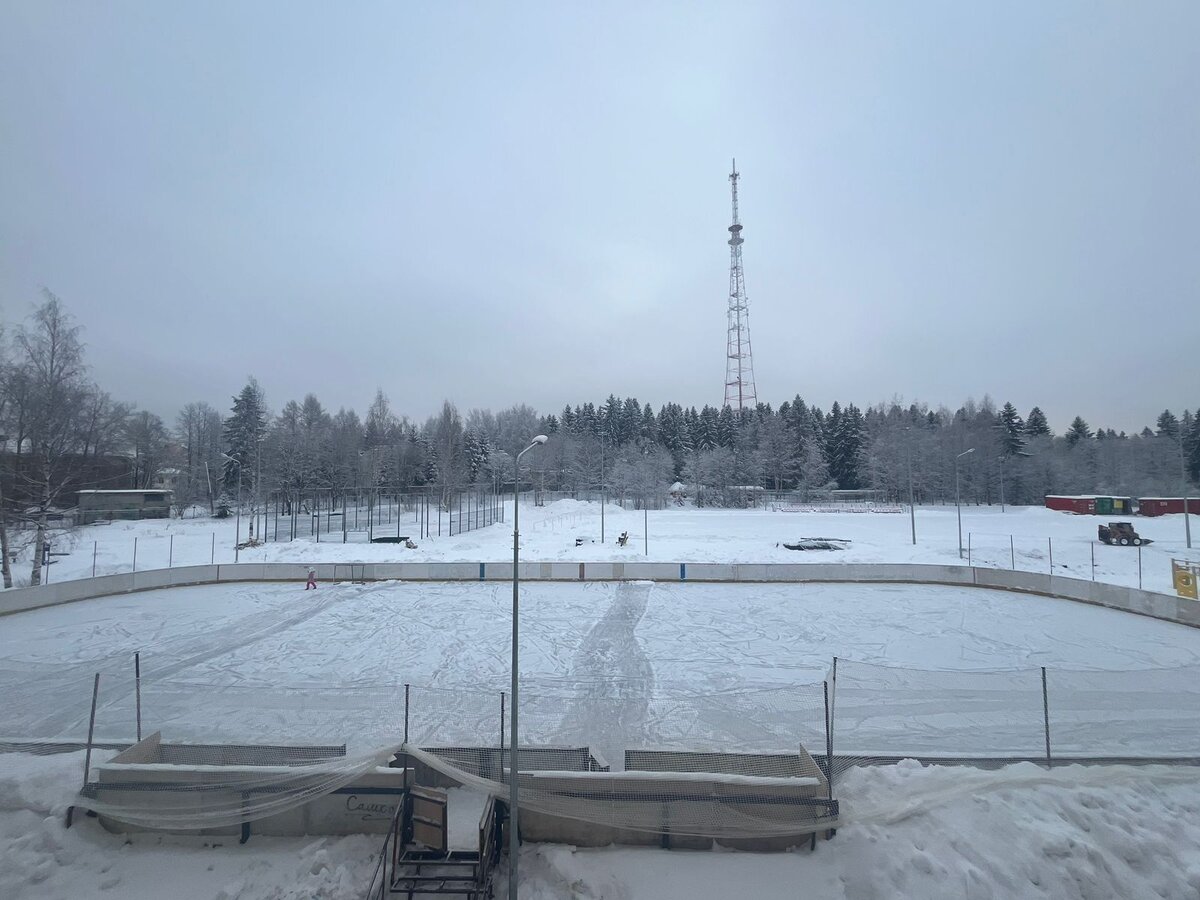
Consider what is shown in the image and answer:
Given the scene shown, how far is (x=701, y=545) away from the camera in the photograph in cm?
3681

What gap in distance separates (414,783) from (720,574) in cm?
2159

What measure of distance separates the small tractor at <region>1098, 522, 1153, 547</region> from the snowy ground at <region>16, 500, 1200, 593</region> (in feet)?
3.30

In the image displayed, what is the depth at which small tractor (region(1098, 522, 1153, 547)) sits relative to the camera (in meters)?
33.0

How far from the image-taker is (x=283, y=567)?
27.7m

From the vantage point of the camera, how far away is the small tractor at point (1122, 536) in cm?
3303

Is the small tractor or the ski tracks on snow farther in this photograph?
the small tractor

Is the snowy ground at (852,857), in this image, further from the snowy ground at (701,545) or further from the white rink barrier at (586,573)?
the snowy ground at (701,545)

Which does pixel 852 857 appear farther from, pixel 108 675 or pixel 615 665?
pixel 108 675

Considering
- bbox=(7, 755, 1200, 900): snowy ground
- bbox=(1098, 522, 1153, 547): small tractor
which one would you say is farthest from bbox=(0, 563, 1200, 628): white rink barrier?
bbox=(7, 755, 1200, 900): snowy ground

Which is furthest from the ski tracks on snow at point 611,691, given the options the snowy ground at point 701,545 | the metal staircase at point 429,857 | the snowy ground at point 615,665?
the snowy ground at point 701,545

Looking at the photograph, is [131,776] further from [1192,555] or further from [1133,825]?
[1192,555]

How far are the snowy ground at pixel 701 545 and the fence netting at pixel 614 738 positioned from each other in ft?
62.5

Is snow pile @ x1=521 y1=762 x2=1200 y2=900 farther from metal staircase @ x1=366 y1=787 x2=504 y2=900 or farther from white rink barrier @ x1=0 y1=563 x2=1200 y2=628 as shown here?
white rink barrier @ x1=0 y1=563 x2=1200 y2=628

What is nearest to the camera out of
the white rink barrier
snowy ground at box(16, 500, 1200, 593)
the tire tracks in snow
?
the tire tracks in snow
